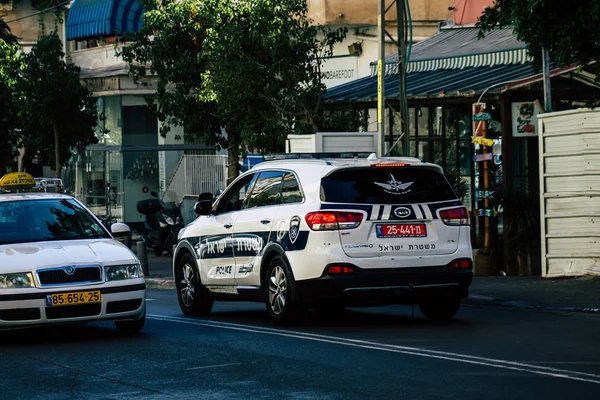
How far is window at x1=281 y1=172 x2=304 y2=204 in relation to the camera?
14172 mm

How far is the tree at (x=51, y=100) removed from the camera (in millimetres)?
37375

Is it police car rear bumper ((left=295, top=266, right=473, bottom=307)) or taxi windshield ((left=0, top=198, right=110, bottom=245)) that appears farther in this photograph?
taxi windshield ((left=0, top=198, right=110, bottom=245))

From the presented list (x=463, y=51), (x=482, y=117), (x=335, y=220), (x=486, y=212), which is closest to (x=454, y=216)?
(x=335, y=220)

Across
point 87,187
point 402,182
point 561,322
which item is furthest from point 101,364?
point 87,187

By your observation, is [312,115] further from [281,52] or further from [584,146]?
[584,146]

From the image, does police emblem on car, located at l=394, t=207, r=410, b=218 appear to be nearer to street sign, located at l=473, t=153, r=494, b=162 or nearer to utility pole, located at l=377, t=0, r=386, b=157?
utility pole, located at l=377, t=0, r=386, b=157

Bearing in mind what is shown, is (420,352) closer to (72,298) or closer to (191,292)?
(72,298)

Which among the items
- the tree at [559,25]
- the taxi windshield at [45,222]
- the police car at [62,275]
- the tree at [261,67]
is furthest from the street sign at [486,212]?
the police car at [62,275]

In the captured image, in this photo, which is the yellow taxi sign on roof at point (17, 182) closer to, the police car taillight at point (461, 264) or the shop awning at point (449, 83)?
the shop awning at point (449, 83)

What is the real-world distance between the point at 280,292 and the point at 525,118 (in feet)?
29.9

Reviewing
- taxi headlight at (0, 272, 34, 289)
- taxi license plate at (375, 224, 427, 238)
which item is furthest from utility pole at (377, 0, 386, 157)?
taxi headlight at (0, 272, 34, 289)

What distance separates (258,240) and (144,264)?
12.1 meters

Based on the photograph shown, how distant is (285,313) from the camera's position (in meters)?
14.0

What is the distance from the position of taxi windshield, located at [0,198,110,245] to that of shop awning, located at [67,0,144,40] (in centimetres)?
2674
